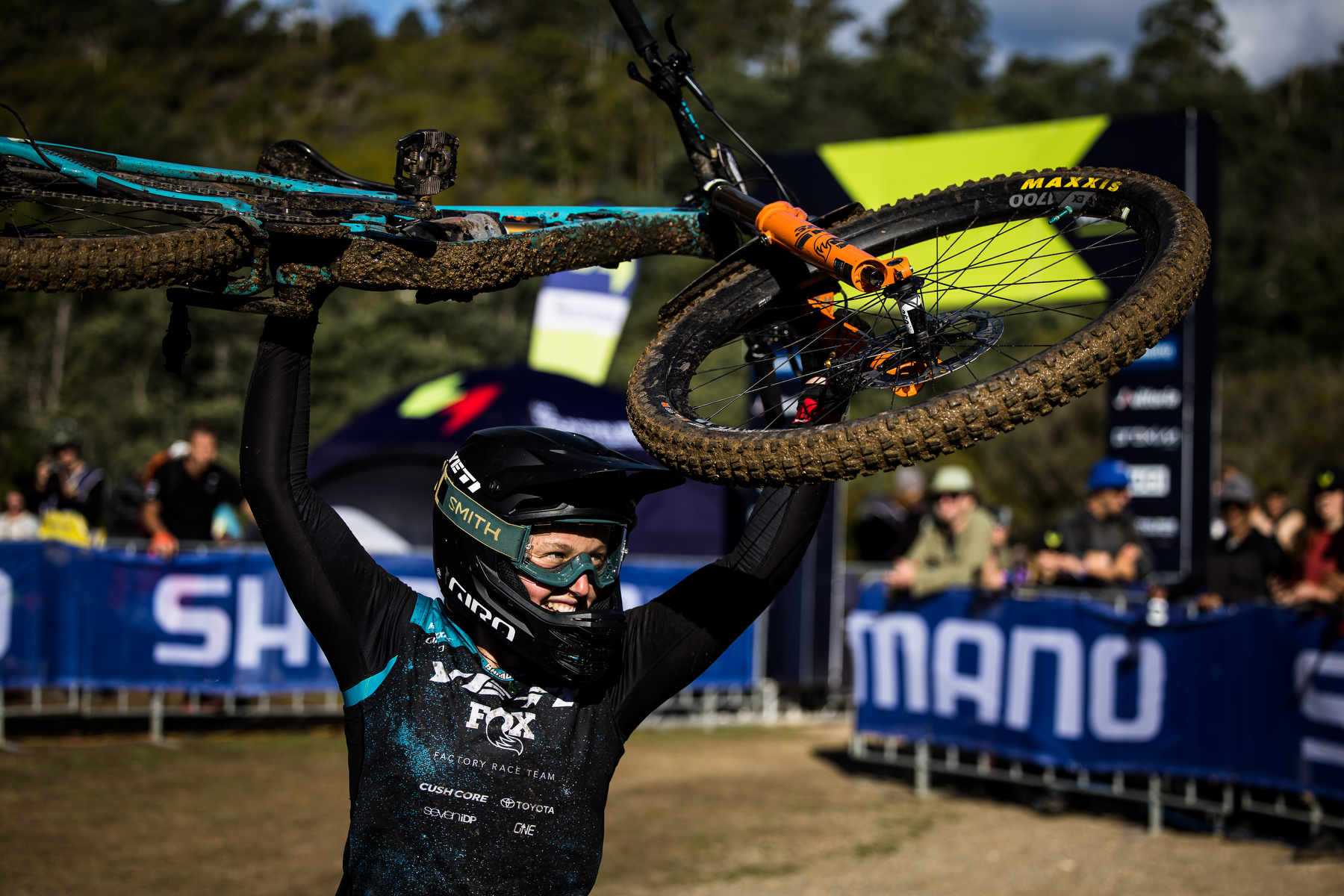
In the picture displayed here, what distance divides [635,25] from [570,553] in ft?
5.29

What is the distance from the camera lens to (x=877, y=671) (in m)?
9.03

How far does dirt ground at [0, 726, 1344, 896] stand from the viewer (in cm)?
629

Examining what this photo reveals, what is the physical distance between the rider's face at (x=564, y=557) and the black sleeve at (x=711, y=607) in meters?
0.26

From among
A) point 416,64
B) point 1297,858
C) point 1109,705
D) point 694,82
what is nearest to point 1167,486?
point 1109,705

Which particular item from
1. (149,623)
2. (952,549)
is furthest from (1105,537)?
(149,623)

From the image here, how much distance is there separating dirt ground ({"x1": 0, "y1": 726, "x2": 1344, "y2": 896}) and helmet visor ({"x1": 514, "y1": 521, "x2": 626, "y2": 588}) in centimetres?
428

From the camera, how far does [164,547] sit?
924 centimetres

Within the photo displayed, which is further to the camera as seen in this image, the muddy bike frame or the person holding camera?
the person holding camera

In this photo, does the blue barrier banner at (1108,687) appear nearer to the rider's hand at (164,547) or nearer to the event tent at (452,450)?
the event tent at (452,450)

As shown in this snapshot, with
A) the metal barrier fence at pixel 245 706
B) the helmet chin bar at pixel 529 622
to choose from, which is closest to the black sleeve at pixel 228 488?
the metal barrier fence at pixel 245 706

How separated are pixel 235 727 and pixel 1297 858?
8.67m

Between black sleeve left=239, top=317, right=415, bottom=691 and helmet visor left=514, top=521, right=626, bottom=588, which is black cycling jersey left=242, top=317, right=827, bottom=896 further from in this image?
helmet visor left=514, top=521, right=626, bottom=588

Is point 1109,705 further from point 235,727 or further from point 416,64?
point 416,64

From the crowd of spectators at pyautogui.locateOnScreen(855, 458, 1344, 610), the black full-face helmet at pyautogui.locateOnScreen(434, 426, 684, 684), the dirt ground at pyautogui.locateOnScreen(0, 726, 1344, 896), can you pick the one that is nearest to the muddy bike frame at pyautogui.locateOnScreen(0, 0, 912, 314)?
the black full-face helmet at pyautogui.locateOnScreen(434, 426, 684, 684)
